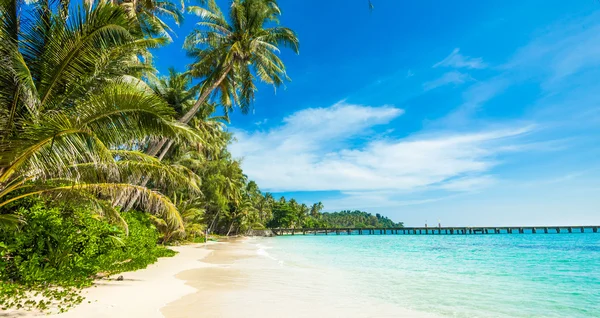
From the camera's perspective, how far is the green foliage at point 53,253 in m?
5.18

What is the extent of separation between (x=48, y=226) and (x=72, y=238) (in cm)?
61

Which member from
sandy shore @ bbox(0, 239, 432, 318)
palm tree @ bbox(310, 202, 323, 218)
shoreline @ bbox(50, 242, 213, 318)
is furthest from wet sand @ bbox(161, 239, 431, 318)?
palm tree @ bbox(310, 202, 323, 218)

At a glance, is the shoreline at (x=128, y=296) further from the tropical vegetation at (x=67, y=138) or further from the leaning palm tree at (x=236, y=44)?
the leaning palm tree at (x=236, y=44)

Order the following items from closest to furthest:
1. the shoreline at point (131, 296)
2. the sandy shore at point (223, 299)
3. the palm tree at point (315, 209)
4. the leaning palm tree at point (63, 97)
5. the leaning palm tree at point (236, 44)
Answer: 1. the leaning palm tree at point (63, 97)
2. the shoreline at point (131, 296)
3. the sandy shore at point (223, 299)
4. the leaning palm tree at point (236, 44)
5. the palm tree at point (315, 209)

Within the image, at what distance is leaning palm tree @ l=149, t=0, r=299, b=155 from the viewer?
14070 mm

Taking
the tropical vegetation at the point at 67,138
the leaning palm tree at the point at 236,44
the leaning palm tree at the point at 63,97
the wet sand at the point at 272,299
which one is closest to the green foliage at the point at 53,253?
the tropical vegetation at the point at 67,138

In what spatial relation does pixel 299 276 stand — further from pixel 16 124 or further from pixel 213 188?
pixel 213 188

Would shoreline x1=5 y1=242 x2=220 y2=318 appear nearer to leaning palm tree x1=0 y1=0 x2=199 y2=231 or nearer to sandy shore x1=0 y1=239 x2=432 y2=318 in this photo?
sandy shore x1=0 y1=239 x2=432 y2=318

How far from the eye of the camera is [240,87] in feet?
53.3

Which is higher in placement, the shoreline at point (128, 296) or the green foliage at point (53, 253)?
the green foliage at point (53, 253)

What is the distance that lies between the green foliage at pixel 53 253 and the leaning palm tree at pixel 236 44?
24.0 feet

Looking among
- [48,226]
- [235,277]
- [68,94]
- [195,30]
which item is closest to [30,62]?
[68,94]

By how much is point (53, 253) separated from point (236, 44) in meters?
10.2

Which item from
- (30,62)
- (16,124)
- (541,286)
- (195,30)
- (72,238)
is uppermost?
(195,30)
